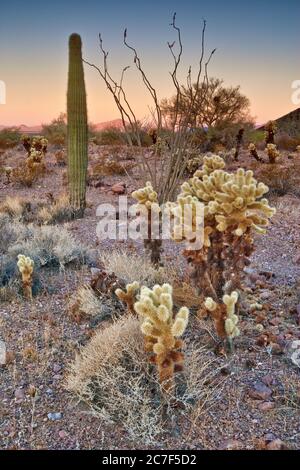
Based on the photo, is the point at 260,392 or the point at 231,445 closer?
the point at 231,445

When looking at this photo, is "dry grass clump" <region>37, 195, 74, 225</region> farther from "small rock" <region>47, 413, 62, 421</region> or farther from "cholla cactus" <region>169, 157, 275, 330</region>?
"small rock" <region>47, 413, 62, 421</region>

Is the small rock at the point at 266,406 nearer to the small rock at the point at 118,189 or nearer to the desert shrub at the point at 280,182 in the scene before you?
the desert shrub at the point at 280,182

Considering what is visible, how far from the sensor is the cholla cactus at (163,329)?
2912 mm

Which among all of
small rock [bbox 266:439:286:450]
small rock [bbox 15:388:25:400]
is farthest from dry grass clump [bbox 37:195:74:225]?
small rock [bbox 266:439:286:450]

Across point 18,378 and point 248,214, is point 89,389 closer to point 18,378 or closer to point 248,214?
point 18,378

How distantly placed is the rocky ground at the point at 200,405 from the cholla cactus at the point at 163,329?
29 centimetres

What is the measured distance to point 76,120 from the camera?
8586 millimetres

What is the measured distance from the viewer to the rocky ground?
281 centimetres

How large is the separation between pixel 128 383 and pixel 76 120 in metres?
6.34

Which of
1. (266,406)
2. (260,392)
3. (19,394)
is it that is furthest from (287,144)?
(19,394)

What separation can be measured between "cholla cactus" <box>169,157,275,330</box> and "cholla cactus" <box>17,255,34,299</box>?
4.90 feet

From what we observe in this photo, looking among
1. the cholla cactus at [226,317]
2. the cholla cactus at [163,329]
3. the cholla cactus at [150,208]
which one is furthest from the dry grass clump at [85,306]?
the cholla cactus at [163,329]

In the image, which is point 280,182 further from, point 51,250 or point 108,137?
point 108,137

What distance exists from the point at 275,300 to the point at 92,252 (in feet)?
7.96
